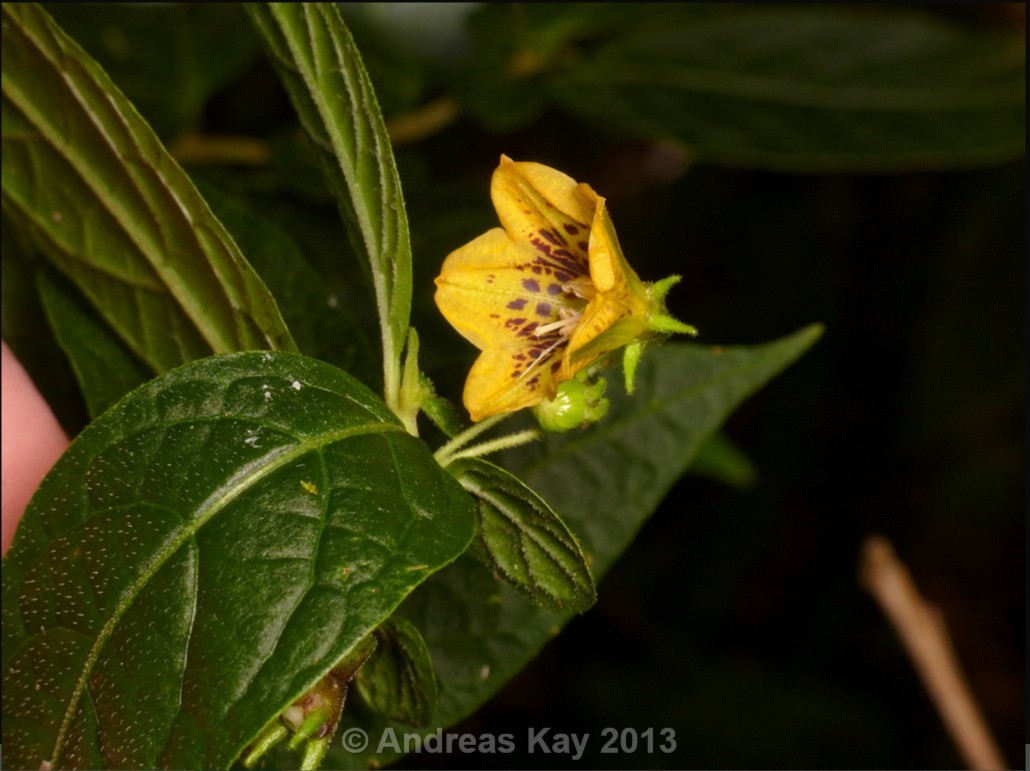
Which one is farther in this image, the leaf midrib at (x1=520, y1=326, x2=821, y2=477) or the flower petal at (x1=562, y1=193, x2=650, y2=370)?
the leaf midrib at (x1=520, y1=326, x2=821, y2=477)

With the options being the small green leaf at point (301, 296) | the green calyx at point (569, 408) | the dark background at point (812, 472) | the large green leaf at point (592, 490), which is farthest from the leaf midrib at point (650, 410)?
the dark background at point (812, 472)

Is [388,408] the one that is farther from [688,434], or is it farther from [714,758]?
[714,758]

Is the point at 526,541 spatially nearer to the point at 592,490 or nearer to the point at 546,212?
the point at 546,212

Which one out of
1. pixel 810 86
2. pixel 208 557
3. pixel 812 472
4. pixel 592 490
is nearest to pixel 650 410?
pixel 592 490

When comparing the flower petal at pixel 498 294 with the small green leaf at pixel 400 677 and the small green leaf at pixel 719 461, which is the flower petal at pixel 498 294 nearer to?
the small green leaf at pixel 400 677

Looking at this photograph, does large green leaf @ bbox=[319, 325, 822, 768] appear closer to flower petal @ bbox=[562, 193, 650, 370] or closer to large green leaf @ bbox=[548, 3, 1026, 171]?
flower petal @ bbox=[562, 193, 650, 370]

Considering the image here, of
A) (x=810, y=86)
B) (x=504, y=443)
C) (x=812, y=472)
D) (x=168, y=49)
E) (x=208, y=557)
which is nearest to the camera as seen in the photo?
(x=208, y=557)

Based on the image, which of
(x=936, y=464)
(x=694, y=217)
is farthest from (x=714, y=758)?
(x=694, y=217)

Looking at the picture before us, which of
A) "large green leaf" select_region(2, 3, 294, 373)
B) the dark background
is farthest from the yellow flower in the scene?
the dark background
